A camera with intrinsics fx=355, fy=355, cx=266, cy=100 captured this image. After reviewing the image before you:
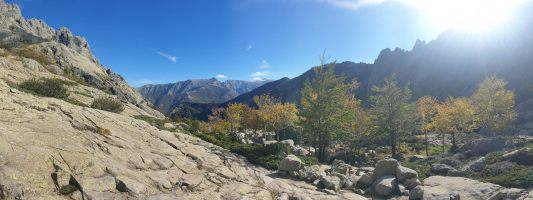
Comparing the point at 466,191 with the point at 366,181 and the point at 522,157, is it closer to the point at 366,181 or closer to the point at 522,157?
the point at 366,181

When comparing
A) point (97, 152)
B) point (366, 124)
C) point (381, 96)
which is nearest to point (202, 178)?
point (97, 152)

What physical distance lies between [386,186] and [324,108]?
48.5 feet

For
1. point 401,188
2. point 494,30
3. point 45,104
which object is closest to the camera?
point 45,104

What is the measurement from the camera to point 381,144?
212ft

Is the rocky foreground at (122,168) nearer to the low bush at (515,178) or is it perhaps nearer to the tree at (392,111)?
the low bush at (515,178)

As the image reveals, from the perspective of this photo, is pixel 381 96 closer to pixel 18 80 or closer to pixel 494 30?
pixel 18 80

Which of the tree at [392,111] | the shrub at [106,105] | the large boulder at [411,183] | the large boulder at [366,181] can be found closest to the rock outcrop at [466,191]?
the large boulder at [411,183]

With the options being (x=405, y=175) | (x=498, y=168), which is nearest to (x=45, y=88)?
(x=405, y=175)

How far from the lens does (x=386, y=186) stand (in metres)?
Answer: 21.4

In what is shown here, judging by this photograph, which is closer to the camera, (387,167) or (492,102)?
(387,167)

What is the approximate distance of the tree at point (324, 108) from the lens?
3547 centimetres

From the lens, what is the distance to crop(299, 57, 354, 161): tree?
35.5 m

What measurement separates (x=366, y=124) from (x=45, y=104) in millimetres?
35853

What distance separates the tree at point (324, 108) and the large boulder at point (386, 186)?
43.2 ft
